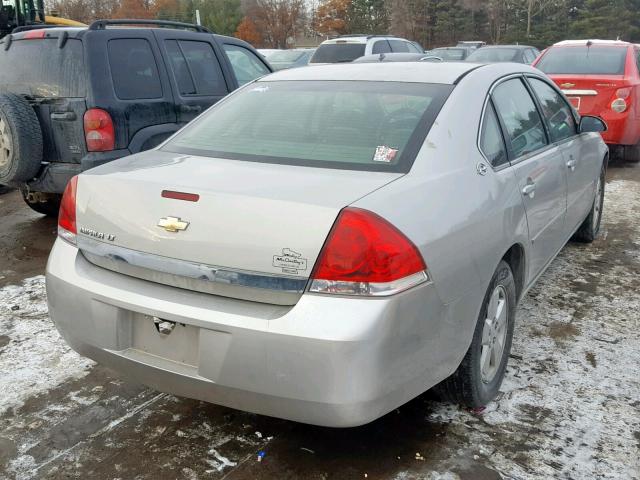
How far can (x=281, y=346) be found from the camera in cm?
218

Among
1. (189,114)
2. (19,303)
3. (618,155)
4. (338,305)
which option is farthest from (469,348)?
(618,155)

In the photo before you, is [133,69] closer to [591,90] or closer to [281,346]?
[281,346]

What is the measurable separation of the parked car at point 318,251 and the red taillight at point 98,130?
208 cm

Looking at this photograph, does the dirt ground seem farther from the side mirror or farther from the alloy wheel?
the side mirror

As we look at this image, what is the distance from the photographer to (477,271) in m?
2.61

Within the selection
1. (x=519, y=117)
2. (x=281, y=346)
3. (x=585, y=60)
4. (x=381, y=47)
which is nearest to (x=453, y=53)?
(x=381, y=47)

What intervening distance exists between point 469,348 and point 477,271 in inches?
13.8

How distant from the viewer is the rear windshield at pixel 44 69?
204 inches

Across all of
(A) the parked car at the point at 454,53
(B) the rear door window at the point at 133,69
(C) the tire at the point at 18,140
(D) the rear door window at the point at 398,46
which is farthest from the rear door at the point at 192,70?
(A) the parked car at the point at 454,53

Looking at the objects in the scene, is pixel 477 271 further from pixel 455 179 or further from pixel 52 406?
pixel 52 406

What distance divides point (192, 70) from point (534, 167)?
151 inches

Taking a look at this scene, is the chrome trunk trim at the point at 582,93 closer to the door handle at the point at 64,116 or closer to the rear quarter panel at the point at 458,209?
the rear quarter panel at the point at 458,209

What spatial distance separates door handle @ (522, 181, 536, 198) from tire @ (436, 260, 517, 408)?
40 cm

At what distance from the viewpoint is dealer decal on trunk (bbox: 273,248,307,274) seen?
7.25 ft
